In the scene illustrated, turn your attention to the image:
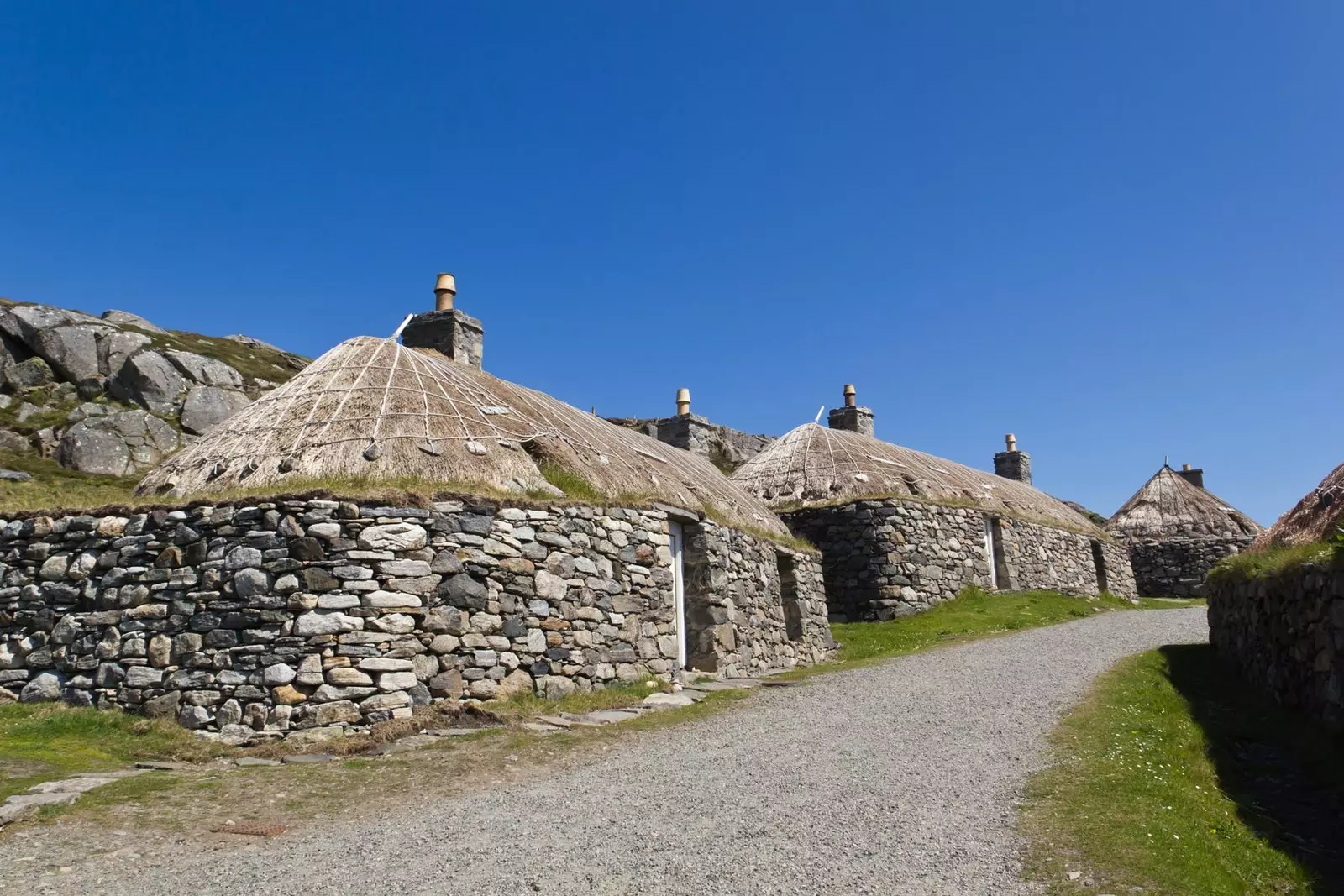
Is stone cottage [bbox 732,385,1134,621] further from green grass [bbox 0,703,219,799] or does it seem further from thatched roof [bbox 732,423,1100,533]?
green grass [bbox 0,703,219,799]

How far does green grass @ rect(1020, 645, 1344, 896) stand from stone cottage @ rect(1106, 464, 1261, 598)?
25.4m

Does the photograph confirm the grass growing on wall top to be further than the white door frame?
No

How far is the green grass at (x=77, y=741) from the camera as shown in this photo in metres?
8.11

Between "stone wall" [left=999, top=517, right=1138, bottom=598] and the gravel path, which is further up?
"stone wall" [left=999, top=517, right=1138, bottom=598]

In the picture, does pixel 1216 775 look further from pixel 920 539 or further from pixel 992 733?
pixel 920 539

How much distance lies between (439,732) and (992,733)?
18.9ft

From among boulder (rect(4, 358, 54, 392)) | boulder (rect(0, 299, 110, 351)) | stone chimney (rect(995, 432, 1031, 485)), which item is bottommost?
stone chimney (rect(995, 432, 1031, 485))

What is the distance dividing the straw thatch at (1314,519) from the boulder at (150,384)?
30738 millimetres

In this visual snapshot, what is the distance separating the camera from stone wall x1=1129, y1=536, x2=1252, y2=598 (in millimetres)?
34219

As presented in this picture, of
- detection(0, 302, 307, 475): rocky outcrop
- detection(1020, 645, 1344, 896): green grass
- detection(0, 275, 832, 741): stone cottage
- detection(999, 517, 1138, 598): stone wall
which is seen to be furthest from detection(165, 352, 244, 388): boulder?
detection(1020, 645, 1344, 896): green grass

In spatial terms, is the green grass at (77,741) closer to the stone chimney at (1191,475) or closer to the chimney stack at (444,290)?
the chimney stack at (444,290)

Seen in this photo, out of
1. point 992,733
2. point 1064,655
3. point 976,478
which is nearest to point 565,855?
point 992,733

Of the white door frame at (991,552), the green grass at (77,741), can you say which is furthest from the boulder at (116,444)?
the white door frame at (991,552)

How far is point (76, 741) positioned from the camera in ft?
29.7
